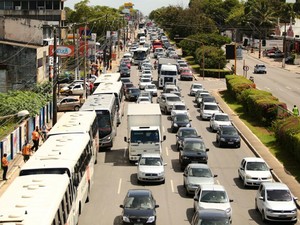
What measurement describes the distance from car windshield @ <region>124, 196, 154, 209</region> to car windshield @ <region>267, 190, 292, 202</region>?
17.5ft

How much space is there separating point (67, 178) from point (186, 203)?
369 inches

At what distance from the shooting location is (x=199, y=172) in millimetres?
32031

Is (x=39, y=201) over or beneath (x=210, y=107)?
over

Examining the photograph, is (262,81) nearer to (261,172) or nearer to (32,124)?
(32,124)

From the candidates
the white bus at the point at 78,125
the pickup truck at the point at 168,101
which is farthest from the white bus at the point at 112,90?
the white bus at the point at 78,125

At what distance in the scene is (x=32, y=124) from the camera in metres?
45.8

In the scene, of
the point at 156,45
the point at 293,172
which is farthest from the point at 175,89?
the point at 156,45

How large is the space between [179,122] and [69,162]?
2482 centimetres

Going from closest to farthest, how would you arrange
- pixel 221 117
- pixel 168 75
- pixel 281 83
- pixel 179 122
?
pixel 179 122, pixel 221 117, pixel 168 75, pixel 281 83

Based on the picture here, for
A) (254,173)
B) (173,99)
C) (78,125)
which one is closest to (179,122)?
(173,99)

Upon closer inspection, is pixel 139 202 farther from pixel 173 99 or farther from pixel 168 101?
pixel 173 99

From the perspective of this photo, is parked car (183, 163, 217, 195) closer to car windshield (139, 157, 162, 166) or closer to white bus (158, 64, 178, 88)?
car windshield (139, 157, 162, 166)

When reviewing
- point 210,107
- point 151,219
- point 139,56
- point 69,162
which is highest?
point 139,56

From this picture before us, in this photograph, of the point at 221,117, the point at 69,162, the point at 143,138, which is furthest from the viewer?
the point at 221,117
